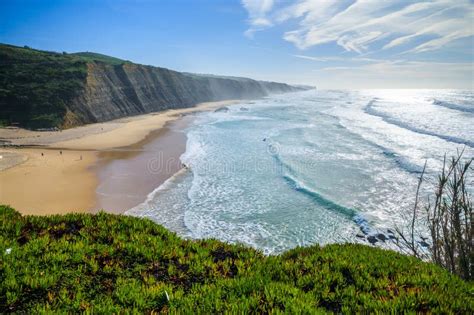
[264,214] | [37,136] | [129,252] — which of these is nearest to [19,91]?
[37,136]

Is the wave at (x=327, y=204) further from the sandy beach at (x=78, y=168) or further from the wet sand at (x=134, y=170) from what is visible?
the sandy beach at (x=78, y=168)

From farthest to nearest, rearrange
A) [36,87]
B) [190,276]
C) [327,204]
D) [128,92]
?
[128,92] → [36,87] → [327,204] → [190,276]

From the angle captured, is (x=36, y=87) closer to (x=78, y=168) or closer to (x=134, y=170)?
(x=78, y=168)

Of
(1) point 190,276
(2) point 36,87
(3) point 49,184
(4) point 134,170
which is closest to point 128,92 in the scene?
(2) point 36,87

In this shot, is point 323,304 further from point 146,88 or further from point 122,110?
point 146,88

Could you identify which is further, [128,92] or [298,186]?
[128,92]

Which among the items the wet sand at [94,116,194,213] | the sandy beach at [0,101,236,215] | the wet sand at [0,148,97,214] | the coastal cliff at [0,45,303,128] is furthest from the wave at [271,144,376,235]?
the coastal cliff at [0,45,303,128]

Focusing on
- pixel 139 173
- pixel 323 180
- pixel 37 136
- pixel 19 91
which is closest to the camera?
pixel 323 180
